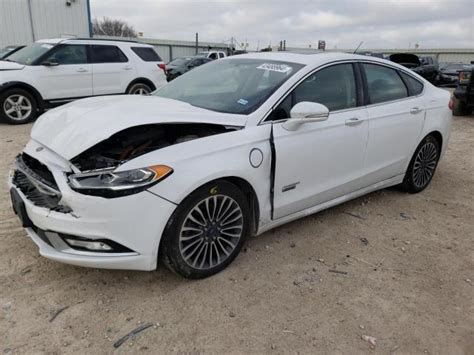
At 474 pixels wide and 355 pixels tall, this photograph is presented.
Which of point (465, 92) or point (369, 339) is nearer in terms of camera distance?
point (369, 339)

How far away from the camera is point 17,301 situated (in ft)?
9.15

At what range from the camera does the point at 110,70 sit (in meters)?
9.80

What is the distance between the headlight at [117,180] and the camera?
2.58 meters

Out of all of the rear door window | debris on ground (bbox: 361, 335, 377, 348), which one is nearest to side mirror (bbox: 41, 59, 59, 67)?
the rear door window

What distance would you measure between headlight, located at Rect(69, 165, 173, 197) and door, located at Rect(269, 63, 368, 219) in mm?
1048

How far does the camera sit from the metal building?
676 inches

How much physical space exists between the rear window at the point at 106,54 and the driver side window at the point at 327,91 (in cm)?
724

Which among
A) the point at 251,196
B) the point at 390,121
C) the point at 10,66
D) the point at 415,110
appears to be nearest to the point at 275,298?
the point at 251,196

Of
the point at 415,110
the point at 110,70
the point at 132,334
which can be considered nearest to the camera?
the point at 132,334

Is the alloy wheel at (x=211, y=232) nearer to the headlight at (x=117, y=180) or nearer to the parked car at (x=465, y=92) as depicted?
the headlight at (x=117, y=180)

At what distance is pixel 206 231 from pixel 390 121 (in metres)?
2.35

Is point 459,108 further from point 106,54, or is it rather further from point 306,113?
point 306,113

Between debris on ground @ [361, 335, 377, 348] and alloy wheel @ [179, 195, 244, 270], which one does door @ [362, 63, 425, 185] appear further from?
debris on ground @ [361, 335, 377, 348]

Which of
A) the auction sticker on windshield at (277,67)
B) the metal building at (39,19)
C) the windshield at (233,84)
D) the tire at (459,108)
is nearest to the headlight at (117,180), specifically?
the windshield at (233,84)
